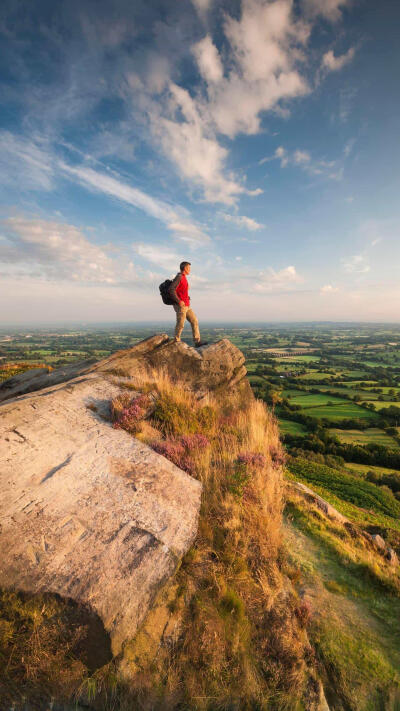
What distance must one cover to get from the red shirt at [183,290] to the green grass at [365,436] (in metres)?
43.9

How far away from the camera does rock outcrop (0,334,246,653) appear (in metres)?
3.12

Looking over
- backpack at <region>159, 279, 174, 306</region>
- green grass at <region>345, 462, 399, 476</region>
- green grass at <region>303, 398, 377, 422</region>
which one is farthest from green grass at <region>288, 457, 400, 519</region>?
green grass at <region>303, 398, 377, 422</region>

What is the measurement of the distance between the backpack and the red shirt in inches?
14.9

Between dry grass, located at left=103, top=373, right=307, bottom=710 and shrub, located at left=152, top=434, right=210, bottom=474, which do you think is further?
shrub, located at left=152, top=434, right=210, bottom=474

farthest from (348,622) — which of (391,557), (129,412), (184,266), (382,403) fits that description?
(382,403)

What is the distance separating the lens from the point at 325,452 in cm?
3912

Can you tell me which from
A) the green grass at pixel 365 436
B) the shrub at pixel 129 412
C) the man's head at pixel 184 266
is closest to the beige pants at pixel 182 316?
the man's head at pixel 184 266

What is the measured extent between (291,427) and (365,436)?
12975mm

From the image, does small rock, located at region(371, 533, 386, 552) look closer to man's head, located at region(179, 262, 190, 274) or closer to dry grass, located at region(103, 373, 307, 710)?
dry grass, located at region(103, 373, 307, 710)

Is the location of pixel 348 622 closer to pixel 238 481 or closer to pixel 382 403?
pixel 238 481

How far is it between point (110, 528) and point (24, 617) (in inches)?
46.9

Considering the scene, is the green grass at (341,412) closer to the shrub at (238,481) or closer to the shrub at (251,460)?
the shrub at (251,460)

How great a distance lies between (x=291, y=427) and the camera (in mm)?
47281

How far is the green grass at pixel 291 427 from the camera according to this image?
145ft
